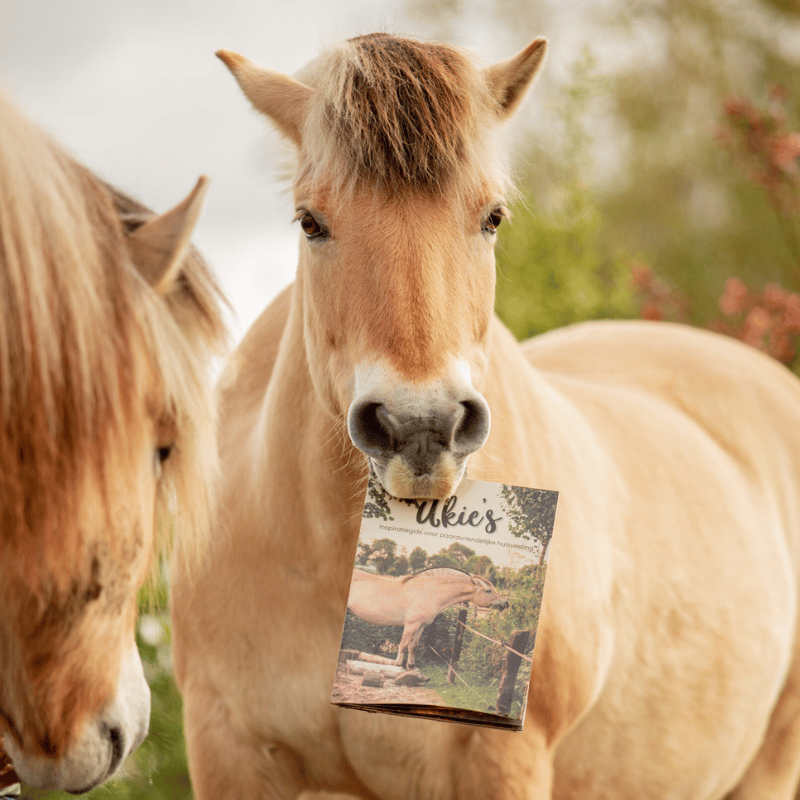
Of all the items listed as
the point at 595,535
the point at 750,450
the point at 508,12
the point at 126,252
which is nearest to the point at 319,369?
the point at 126,252

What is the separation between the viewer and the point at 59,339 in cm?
96

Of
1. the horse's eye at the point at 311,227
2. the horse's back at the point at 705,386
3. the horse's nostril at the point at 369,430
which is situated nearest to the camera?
the horse's nostril at the point at 369,430

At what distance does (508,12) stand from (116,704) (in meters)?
10.1

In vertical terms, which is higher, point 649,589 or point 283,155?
point 283,155


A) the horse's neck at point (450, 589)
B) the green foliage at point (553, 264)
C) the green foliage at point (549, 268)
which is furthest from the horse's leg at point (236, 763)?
the green foliage at point (549, 268)

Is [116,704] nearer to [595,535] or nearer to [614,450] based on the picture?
[595,535]

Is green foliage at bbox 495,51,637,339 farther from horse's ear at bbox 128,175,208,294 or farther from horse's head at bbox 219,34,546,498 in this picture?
horse's ear at bbox 128,175,208,294

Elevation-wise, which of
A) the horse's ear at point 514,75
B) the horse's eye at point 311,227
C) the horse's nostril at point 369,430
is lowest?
the horse's nostril at point 369,430

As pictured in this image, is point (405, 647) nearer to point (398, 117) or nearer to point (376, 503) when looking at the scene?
point (376, 503)

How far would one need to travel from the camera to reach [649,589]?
1999mm

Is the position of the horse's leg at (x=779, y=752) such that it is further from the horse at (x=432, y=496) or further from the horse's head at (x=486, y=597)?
the horse's head at (x=486, y=597)

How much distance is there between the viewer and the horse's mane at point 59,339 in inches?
37.0

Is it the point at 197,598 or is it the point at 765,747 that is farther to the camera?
the point at 765,747

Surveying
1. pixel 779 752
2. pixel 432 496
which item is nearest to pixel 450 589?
pixel 432 496
